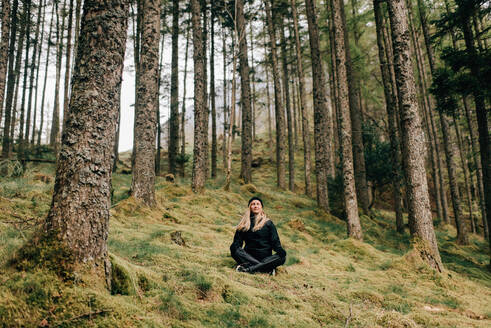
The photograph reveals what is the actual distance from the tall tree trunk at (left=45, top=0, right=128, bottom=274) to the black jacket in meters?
3.04

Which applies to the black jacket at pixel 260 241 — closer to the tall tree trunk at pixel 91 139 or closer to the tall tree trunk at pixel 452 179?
the tall tree trunk at pixel 91 139

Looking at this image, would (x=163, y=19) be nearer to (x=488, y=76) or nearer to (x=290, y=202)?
(x=290, y=202)

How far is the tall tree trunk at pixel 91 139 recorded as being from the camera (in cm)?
264

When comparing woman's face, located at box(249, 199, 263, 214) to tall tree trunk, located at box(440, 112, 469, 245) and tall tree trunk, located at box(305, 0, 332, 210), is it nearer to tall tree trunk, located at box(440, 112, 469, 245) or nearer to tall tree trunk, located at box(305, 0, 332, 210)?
tall tree trunk, located at box(305, 0, 332, 210)

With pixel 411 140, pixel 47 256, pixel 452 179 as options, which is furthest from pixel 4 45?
pixel 452 179

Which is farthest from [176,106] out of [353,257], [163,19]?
[353,257]

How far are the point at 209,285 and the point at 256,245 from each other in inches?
69.9

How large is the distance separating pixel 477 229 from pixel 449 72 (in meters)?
17.8

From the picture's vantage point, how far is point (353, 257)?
8.17m

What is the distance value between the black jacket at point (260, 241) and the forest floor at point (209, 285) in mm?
451

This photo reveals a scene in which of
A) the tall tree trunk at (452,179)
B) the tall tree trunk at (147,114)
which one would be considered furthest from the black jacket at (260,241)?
the tall tree trunk at (452,179)

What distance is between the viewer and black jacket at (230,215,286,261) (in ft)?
17.7

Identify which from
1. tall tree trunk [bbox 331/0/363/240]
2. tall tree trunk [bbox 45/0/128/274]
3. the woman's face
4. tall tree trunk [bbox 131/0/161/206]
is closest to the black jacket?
the woman's face

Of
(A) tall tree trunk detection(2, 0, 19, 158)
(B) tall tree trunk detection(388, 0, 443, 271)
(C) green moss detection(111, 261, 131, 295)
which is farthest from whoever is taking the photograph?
(A) tall tree trunk detection(2, 0, 19, 158)
